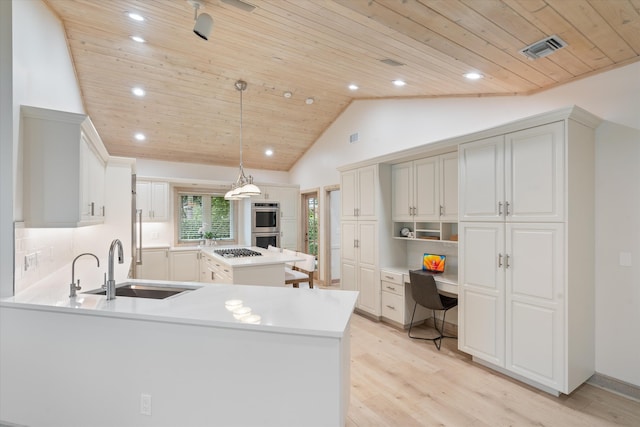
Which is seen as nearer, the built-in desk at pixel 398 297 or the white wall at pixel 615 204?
the white wall at pixel 615 204

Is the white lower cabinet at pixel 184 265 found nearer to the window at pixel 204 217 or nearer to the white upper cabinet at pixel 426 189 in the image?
the window at pixel 204 217

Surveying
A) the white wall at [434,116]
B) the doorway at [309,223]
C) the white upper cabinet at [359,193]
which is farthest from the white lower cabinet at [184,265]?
the white upper cabinet at [359,193]

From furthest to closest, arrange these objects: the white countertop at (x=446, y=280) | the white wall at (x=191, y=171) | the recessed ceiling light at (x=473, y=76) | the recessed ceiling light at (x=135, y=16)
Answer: the white wall at (x=191, y=171) < the white countertop at (x=446, y=280) < the recessed ceiling light at (x=473, y=76) < the recessed ceiling light at (x=135, y=16)

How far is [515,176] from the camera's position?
2.68m

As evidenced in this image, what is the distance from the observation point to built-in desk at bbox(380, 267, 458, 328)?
12.6 feet

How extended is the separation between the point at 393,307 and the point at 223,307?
273cm

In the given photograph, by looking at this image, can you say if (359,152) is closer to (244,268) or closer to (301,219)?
(301,219)

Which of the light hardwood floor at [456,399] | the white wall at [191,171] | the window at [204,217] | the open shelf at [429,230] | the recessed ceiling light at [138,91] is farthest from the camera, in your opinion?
the window at [204,217]

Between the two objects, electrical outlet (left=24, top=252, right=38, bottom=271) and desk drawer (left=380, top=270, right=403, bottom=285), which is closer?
electrical outlet (left=24, top=252, right=38, bottom=271)

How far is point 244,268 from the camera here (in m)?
3.54

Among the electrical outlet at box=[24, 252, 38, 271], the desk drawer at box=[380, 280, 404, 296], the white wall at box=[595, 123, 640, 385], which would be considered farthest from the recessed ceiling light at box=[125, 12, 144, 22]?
the white wall at box=[595, 123, 640, 385]

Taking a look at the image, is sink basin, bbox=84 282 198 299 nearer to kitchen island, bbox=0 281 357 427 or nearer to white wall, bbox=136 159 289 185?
kitchen island, bbox=0 281 357 427

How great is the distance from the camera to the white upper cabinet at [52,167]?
212 centimetres

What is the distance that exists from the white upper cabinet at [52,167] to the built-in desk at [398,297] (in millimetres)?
3286
